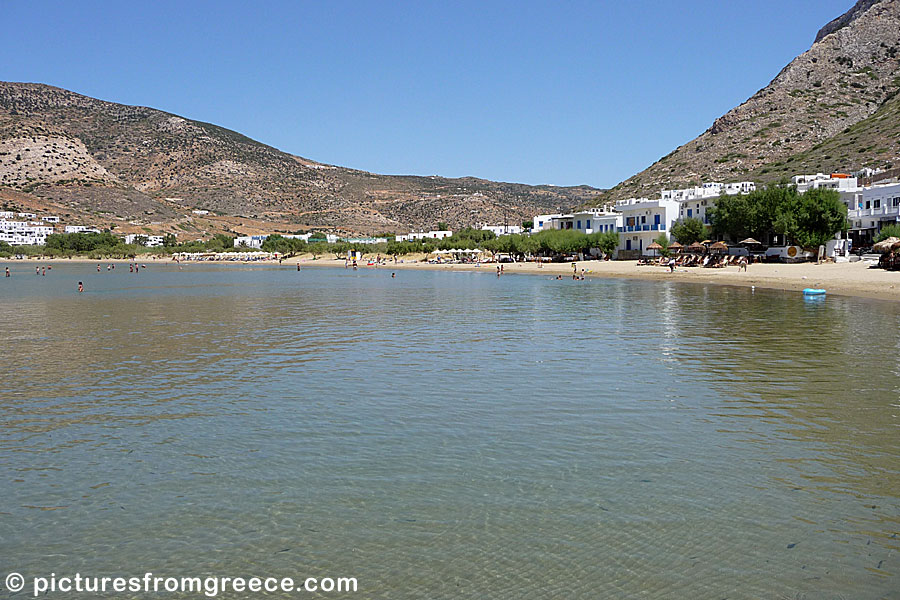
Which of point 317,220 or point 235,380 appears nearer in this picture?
point 235,380

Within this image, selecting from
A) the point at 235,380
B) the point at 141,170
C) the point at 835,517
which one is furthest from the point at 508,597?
the point at 141,170

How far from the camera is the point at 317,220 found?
161 m

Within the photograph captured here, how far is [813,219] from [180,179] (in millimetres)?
139510

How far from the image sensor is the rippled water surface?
6.48 meters

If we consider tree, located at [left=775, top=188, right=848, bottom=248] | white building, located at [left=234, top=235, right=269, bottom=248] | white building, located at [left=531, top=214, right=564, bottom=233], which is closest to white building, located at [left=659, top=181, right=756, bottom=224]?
tree, located at [left=775, top=188, right=848, bottom=248]

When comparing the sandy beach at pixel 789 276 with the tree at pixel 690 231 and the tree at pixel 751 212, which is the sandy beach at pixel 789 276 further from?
the tree at pixel 690 231

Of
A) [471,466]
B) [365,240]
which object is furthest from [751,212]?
[365,240]

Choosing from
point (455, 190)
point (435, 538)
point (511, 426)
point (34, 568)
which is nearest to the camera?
point (34, 568)

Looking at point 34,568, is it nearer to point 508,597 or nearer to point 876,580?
point 508,597

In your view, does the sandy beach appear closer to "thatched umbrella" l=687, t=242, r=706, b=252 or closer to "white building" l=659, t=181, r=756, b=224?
"thatched umbrella" l=687, t=242, r=706, b=252

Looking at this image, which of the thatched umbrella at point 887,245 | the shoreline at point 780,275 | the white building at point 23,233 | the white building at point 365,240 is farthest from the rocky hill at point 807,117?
the white building at point 23,233

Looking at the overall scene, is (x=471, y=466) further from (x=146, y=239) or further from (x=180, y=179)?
(x=180, y=179)

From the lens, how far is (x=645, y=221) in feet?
268

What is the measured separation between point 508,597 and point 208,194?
166 meters
